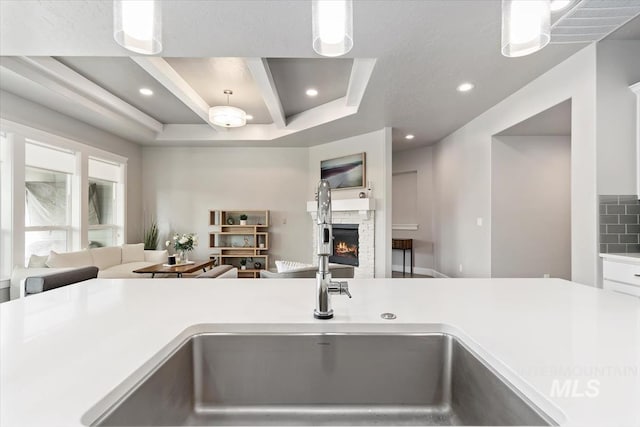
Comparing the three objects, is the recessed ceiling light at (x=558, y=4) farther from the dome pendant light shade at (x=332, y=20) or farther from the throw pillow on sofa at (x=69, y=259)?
the throw pillow on sofa at (x=69, y=259)

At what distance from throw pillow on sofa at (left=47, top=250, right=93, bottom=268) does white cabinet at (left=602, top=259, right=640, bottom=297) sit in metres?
5.45

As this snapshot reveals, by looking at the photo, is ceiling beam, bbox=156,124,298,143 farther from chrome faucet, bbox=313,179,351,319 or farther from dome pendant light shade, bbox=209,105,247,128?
chrome faucet, bbox=313,179,351,319

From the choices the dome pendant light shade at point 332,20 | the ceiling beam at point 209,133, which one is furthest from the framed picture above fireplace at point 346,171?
the dome pendant light shade at point 332,20

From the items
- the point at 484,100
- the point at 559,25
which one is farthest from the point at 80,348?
the point at 484,100

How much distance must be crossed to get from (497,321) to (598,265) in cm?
239

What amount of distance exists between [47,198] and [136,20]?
174 inches

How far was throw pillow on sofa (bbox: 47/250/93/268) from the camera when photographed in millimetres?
3490

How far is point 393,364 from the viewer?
80 cm

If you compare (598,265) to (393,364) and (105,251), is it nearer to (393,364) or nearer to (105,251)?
(393,364)

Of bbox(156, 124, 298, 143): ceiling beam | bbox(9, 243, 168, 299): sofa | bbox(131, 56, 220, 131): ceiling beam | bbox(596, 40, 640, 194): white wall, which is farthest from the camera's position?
bbox(156, 124, 298, 143): ceiling beam

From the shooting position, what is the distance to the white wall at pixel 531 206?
153 inches

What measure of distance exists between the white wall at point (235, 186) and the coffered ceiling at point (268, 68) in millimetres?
470

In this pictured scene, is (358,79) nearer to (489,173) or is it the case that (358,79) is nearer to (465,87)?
(465,87)

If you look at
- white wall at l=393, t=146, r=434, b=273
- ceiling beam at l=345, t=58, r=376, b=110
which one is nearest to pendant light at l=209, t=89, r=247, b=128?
ceiling beam at l=345, t=58, r=376, b=110
